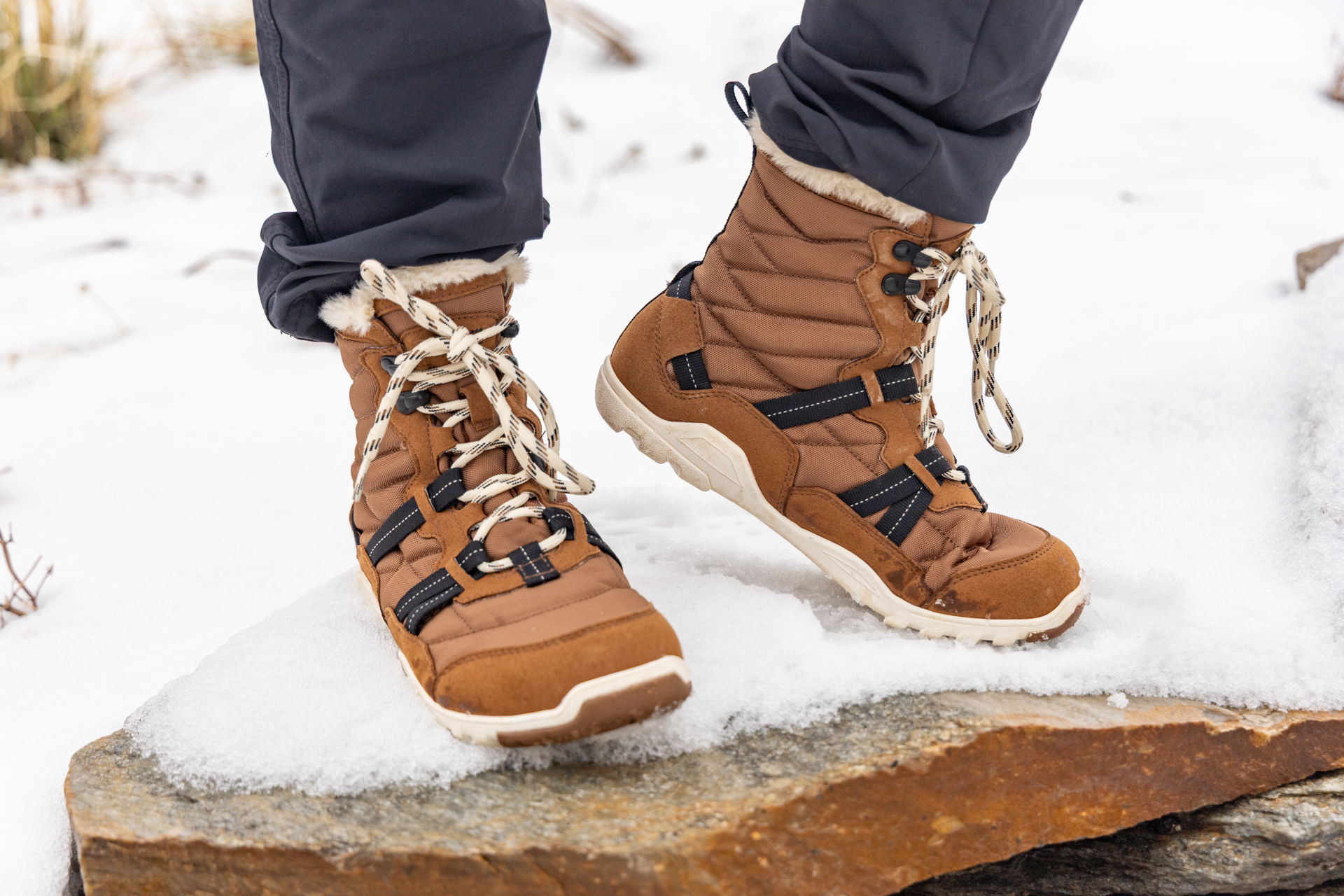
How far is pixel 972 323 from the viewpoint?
123 centimetres

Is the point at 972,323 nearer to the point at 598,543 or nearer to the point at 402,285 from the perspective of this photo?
the point at 598,543

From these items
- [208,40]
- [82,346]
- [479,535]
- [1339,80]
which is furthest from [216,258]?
[1339,80]

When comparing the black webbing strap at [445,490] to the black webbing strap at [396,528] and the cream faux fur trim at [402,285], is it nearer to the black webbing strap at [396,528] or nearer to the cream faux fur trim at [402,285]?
the black webbing strap at [396,528]

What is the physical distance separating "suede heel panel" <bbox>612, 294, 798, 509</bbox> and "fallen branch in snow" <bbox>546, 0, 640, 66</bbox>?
232cm

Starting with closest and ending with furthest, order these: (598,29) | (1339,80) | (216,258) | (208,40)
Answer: (216,258) < (1339,80) < (598,29) < (208,40)

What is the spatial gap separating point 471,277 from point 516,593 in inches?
13.2

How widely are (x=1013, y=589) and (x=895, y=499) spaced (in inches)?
6.2

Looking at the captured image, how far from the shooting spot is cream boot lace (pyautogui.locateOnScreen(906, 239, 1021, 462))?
1.11 meters

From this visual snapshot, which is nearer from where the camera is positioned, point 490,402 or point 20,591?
point 490,402

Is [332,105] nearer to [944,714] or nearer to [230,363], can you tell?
[944,714]

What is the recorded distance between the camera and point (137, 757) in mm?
1014

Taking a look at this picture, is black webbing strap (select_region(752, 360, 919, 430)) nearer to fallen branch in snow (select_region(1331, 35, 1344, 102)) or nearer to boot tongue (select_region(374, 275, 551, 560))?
boot tongue (select_region(374, 275, 551, 560))

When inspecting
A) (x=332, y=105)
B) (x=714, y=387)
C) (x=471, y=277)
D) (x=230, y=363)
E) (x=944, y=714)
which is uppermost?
(x=332, y=105)

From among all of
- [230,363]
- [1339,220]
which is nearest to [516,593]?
[230,363]
